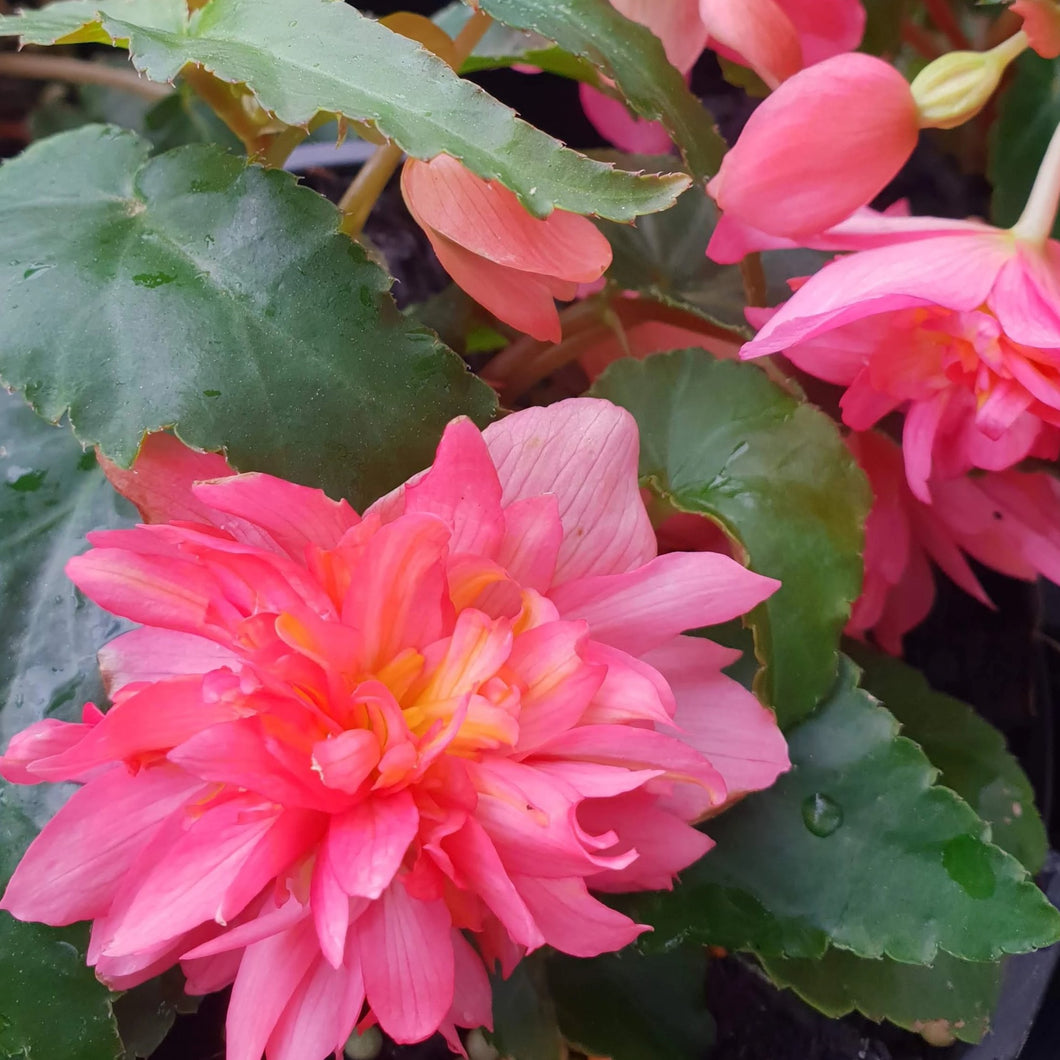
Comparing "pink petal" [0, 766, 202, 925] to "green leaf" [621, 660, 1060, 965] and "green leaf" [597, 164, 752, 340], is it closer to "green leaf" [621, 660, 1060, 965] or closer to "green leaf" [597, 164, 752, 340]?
"green leaf" [621, 660, 1060, 965]

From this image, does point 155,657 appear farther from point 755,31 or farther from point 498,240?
point 755,31

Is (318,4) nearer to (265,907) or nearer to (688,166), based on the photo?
(688,166)

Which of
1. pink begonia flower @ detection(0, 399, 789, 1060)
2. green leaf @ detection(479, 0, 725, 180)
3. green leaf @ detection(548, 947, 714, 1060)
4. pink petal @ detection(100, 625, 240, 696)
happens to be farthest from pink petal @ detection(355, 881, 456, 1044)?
green leaf @ detection(479, 0, 725, 180)

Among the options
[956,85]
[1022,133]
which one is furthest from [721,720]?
[1022,133]

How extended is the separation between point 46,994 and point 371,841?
17 centimetres

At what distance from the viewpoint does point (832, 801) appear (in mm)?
406

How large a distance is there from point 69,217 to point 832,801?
0.40 meters

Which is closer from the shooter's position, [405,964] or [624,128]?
[405,964]

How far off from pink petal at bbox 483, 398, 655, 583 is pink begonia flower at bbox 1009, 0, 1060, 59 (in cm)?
22

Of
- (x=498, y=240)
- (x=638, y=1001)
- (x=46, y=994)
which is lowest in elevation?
(x=638, y=1001)

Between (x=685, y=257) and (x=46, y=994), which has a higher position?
(x=685, y=257)

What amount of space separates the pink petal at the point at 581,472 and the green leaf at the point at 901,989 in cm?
22

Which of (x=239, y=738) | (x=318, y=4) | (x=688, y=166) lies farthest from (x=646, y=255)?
(x=239, y=738)

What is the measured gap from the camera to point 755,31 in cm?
40
